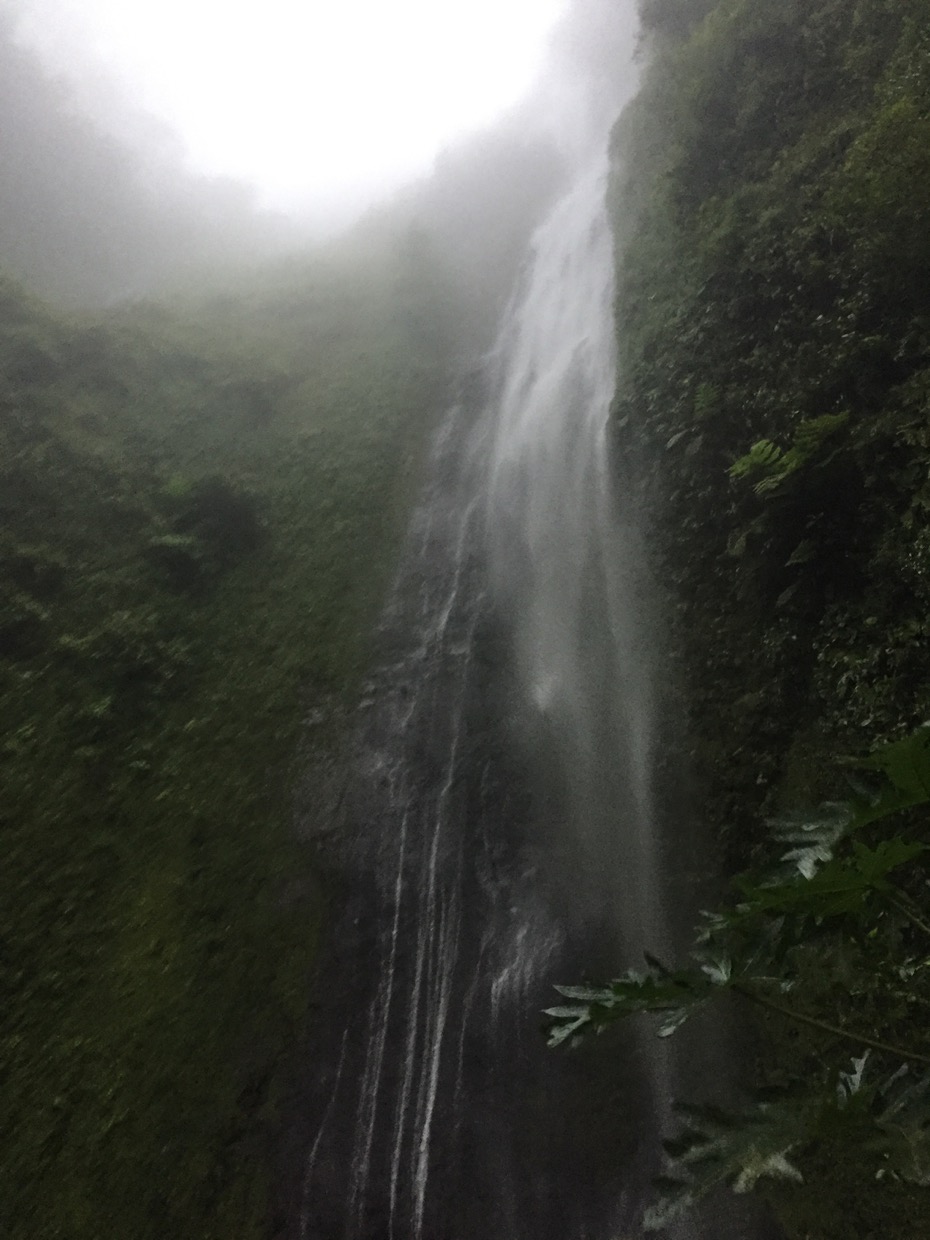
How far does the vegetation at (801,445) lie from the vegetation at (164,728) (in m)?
4.32

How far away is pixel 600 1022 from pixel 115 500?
1229 centimetres

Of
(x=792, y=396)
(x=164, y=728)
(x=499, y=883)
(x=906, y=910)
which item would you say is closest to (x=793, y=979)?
(x=906, y=910)

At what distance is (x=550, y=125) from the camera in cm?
3098

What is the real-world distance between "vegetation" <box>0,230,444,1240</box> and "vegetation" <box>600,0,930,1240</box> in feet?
14.2

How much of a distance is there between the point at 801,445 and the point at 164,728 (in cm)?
791

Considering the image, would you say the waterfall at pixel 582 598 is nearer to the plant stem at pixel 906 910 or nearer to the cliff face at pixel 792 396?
the cliff face at pixel 792 396

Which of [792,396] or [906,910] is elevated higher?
[792,396]

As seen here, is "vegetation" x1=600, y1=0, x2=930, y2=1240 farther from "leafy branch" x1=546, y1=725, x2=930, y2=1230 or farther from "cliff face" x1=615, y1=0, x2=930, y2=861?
"leafy branch" x1=546, y1=725, x2=930, y2=1230

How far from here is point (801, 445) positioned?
Result: 667 cm

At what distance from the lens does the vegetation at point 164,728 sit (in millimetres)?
5820

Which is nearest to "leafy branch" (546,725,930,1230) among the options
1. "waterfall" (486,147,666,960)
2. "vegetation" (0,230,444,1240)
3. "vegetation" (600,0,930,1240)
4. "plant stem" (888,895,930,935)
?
"plant stem" (888,895,930,935)

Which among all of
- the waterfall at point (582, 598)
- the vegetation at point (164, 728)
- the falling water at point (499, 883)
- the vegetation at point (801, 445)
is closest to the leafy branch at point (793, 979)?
the vegetation at point (801, 445)

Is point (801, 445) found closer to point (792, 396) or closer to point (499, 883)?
point (792, 396)

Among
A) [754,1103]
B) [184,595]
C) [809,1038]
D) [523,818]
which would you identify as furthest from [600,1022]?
[184,595]
